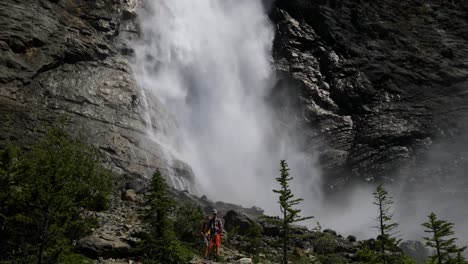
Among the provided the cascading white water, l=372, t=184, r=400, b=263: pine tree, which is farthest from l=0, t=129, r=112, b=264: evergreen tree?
the cascading white water

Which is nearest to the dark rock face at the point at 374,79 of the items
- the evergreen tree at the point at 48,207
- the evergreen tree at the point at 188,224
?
the evergreen tree at the point at 188,224

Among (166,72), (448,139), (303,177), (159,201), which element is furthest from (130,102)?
(448,139)

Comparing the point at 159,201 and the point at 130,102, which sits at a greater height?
the point at 130,102

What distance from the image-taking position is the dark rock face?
161 feet

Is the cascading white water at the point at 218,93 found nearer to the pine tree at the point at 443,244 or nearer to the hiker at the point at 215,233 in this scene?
the hiker at the point at 215,233

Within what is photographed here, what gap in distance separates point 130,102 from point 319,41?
28.1 meters

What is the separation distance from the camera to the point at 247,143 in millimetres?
52906

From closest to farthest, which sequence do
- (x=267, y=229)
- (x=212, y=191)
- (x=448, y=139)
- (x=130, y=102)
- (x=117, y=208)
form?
1. (x=117, y=208)
2. (x=267, y=229)
3. (x=130, y=102)
4. (x=212, y=191)
5. (x=448, y=139)

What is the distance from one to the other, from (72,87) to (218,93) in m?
21.8

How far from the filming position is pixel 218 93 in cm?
5525

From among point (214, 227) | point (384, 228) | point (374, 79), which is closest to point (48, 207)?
point (214, 227)

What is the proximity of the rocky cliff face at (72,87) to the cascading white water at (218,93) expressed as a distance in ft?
13.0

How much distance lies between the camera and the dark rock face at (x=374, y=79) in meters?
49.0

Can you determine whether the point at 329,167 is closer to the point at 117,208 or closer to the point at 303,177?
the point at 303,177
